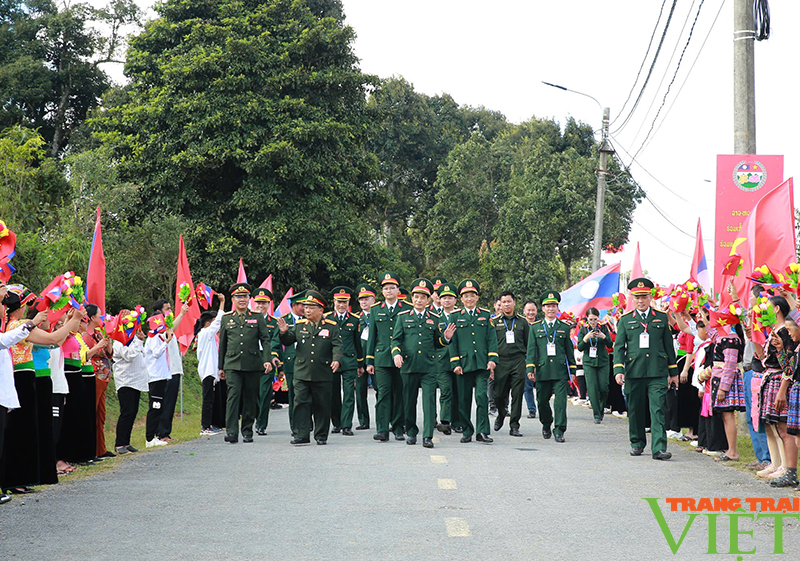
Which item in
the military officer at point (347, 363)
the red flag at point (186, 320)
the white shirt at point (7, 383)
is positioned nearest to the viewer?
the white shirt at point (7, 383)

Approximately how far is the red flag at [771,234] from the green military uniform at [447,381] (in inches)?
169

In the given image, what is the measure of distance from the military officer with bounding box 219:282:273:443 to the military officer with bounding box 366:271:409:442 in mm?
1548

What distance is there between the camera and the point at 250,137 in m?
31.7

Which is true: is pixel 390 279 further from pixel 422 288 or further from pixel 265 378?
pixel 265 378

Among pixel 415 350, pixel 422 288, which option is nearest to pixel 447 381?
pixel 415 350

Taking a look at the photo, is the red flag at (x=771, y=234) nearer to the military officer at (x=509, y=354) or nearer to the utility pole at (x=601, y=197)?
the military officer at (x=509, y=354)

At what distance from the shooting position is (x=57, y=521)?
7.41m

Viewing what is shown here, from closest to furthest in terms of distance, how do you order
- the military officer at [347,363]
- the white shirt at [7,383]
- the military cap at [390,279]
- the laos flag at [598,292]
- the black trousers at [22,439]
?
1. the white shirt at [7,383]
2. the black trousers at [22,439]
3. the military cap at [390,279]
4. the military officer at [347,363]
5. the laos flag at [598,292]

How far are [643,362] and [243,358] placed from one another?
5.51 m

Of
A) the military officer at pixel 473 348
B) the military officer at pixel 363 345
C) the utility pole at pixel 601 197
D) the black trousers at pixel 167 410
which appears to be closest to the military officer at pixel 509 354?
the military officer at pixel 473 348

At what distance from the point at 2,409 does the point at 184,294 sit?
675 cm

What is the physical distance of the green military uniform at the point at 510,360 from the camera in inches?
605

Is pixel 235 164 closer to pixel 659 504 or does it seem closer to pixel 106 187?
pixel 106 187

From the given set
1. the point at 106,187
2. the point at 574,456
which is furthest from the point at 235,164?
the point at 574,456
